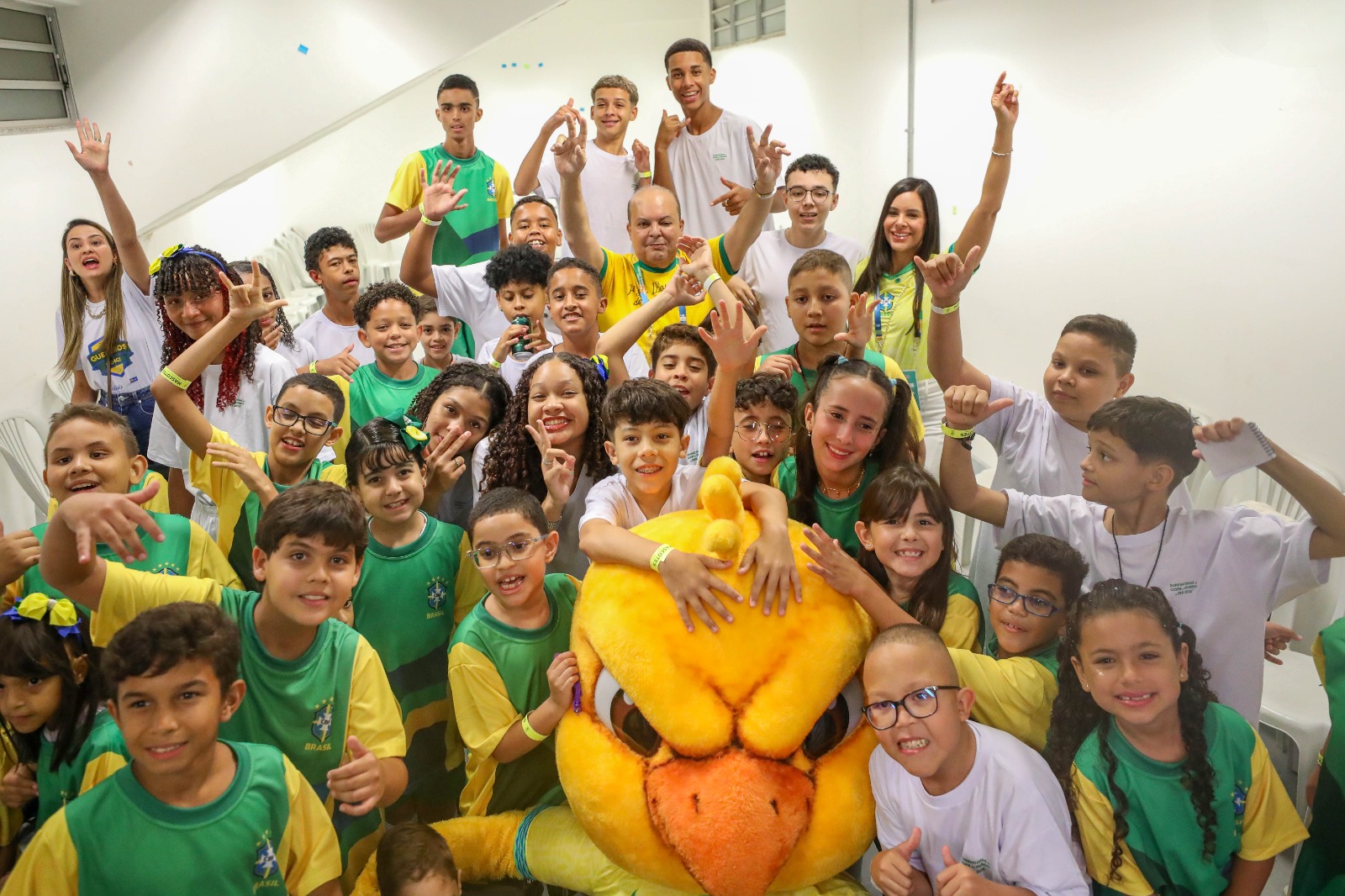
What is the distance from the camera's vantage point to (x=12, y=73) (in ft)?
12.8

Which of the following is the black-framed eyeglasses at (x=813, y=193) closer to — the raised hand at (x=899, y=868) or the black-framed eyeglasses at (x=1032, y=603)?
the black-framed eyeglasses at (x=1032, y=603)

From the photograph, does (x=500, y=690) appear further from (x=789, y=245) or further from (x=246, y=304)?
(x=789, y=245)

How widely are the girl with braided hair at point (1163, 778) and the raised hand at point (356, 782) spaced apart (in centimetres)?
119

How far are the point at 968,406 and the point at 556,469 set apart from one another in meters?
0.88

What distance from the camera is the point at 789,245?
3.12m

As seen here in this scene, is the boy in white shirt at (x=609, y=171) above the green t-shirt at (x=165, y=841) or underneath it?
above

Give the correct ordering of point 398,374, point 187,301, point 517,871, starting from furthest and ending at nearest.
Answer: point 398,374 → point 187,301 → point 517,871

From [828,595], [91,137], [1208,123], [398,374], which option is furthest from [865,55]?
[828,595]

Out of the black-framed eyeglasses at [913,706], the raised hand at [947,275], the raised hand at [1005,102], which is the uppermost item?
Answer: the raised hand at [1005,102]

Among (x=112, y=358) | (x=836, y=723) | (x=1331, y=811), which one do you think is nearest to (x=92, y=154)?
(x=112, y=358)

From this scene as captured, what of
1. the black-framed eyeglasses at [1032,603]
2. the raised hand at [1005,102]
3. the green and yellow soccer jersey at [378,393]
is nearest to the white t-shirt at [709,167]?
the raised hand at [1005,102]

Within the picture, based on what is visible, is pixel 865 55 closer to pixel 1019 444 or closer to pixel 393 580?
pixel 1019 444

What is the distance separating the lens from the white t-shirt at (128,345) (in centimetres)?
296

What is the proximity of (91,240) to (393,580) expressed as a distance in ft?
5.70
